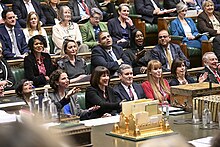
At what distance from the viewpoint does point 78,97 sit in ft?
16.8

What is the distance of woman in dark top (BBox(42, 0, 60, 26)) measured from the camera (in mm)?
7559

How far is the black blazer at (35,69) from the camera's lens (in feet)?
19.1

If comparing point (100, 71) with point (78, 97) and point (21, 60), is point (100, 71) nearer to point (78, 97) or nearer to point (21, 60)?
point (78, 97)

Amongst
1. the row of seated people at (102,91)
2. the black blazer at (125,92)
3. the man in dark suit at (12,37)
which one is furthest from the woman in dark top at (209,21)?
the black blazer at (125,92)

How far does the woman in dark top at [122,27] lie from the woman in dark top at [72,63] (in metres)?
1.23

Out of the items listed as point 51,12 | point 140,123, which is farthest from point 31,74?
point 140,123

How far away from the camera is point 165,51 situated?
6.96 metres

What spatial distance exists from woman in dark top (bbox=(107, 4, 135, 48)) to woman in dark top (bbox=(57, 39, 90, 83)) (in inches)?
48.6

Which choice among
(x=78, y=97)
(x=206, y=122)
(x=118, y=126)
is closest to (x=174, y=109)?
(x=206, y=122)

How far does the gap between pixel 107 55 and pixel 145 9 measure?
203 centimetres

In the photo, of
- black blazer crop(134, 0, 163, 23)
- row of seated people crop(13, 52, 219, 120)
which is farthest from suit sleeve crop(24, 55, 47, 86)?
black blazer crop(134, 0, 163, 23)

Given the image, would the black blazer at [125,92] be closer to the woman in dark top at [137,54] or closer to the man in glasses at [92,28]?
the woman in dark top at [137,54]

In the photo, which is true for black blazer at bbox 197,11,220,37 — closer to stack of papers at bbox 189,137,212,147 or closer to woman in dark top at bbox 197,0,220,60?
woman in dark top at bbox 197,0,220,60

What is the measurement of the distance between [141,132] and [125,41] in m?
4.22
